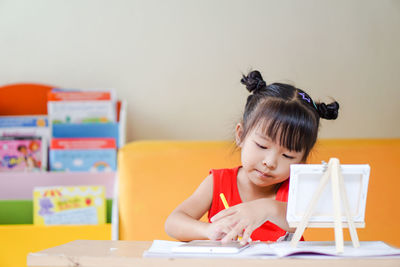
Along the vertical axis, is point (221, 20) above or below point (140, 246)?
above

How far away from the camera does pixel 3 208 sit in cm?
181

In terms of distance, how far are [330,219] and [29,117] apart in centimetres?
159

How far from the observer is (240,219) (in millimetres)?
896

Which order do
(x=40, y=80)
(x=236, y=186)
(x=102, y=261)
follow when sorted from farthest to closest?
1. (x=40, y=80)
2. (x=236, y=186)
3. (x=102, y=261)

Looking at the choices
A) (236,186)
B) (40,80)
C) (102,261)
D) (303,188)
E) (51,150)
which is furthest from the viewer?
(40,80)

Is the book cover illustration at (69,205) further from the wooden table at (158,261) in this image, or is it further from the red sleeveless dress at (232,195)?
the wooden table at (158,261)

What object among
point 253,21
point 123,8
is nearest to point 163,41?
point 123,8

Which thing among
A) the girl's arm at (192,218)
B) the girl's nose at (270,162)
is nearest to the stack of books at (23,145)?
the girl's arm at (192,218)

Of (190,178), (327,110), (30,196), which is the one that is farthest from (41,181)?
(327,110)

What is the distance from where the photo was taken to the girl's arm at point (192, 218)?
1.01 meters

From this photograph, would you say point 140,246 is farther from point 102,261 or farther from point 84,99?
point 84,99

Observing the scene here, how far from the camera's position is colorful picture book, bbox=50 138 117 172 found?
6.52ft

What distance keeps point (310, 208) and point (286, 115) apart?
0.38 meters

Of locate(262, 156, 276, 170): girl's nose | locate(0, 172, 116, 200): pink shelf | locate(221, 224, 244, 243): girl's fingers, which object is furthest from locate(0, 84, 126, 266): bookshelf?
locate(221, 224, 244, 243): girl's fingers
